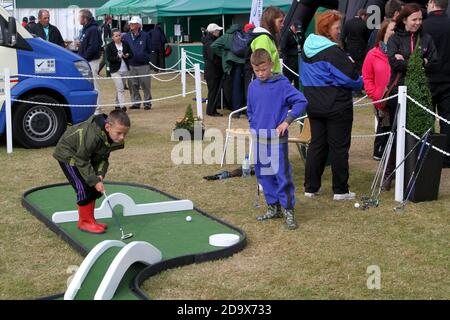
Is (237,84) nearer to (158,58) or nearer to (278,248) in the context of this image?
(278,248)

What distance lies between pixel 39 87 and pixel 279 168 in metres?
5.35

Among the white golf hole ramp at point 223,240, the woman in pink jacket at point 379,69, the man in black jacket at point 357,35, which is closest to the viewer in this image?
the white golf hole ramp at point 223,240

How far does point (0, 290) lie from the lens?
4.74m

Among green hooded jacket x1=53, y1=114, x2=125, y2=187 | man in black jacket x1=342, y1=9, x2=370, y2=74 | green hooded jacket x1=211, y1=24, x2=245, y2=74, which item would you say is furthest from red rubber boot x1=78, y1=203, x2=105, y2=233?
man in black jacket x1=342, y1=9, x2=370, y2=74

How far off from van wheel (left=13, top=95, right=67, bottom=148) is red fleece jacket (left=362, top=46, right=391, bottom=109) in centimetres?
497

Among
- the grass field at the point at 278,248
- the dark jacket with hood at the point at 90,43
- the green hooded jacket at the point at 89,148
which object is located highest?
the dark jacket with hood at the point at 90,43

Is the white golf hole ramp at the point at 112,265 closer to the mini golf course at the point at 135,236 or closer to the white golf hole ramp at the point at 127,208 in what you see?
the mini golf course at the point at 135,236

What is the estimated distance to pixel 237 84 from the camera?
44.5ft

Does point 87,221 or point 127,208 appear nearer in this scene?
point 87,221

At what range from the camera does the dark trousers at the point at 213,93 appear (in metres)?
14.1

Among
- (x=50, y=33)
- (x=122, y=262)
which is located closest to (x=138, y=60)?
(x=50, y=33)

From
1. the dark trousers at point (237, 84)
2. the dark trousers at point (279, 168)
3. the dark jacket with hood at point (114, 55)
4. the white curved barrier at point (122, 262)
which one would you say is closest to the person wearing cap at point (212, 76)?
the dark trousers at point (237, 84)

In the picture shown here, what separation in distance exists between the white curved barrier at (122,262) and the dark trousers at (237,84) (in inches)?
345
